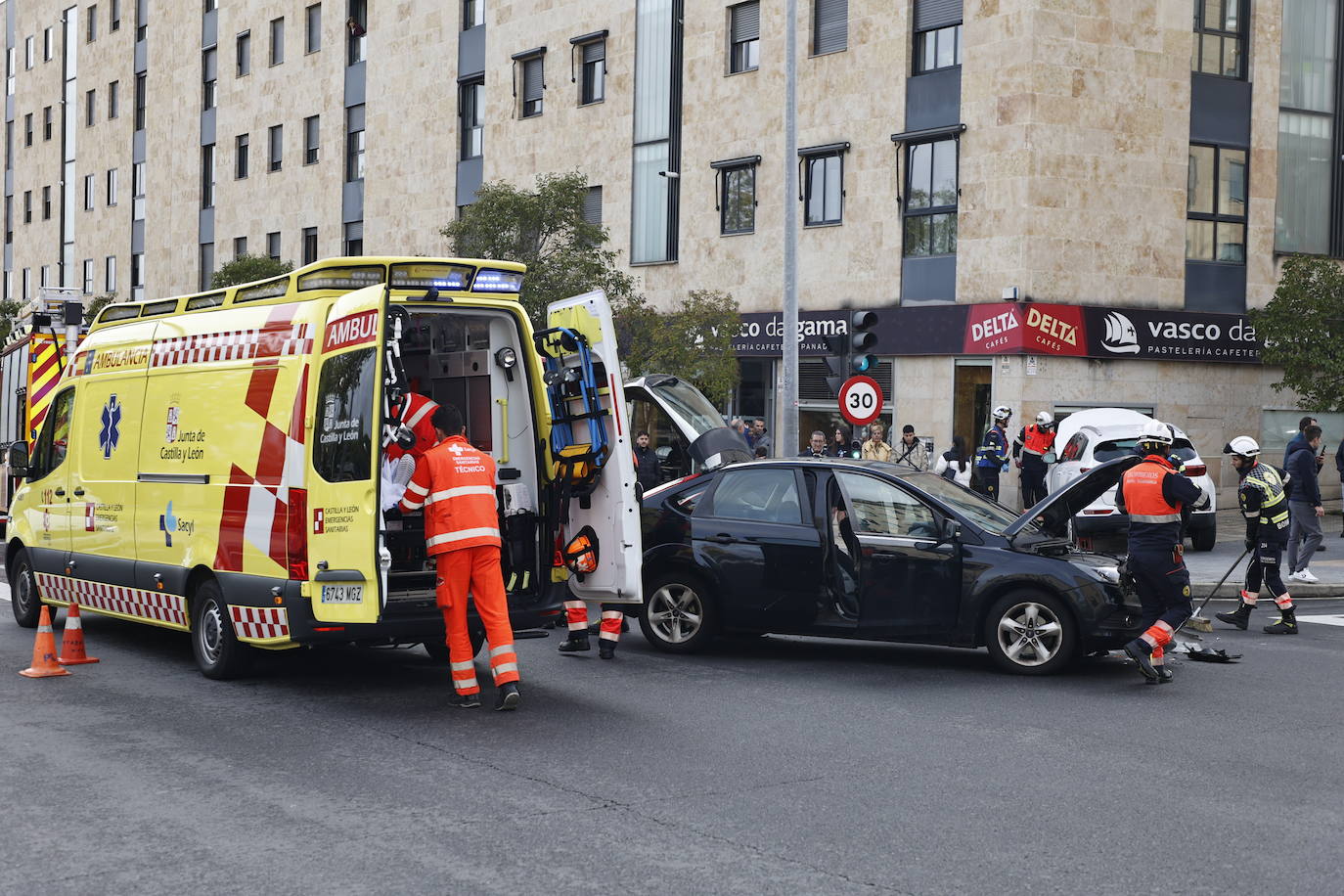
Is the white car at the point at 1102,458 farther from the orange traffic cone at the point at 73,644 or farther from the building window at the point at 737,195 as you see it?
the orange traffic cone at the point at 73,644

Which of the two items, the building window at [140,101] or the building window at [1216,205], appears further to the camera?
the building window at [140,101]

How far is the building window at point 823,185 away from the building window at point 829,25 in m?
1.76

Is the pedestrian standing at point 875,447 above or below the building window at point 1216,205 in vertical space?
below

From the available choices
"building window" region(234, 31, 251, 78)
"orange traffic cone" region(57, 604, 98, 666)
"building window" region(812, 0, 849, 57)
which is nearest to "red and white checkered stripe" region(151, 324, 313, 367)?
"orange traffic cone" region(57, 604, 98, 666)

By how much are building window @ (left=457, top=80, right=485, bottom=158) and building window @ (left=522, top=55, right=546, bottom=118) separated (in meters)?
1.38

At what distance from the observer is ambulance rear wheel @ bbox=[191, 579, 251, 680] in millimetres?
9133

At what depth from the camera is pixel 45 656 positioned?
947 centimetres

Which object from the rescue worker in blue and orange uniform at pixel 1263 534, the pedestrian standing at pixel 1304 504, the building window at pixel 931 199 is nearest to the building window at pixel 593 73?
the building window at pixel 931 199

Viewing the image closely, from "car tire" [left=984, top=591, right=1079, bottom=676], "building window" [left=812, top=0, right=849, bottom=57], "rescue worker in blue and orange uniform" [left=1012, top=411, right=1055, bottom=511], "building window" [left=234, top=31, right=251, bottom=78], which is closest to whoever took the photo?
"car tire" [left=984, top=591, right=1079, bottom=676]

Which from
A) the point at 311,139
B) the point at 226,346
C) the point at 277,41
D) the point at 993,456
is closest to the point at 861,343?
the point at 993,456

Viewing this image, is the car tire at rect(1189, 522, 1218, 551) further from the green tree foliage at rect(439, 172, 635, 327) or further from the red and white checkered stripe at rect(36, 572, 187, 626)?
the red and white checkered stripe at rect(36, 572, 187, 626)

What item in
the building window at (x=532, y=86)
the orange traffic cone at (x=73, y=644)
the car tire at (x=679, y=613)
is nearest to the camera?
the orange traffic cone at (x=73, y=644)

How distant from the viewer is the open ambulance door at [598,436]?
9.07 metres

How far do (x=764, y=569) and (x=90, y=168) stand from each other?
4765 cm
